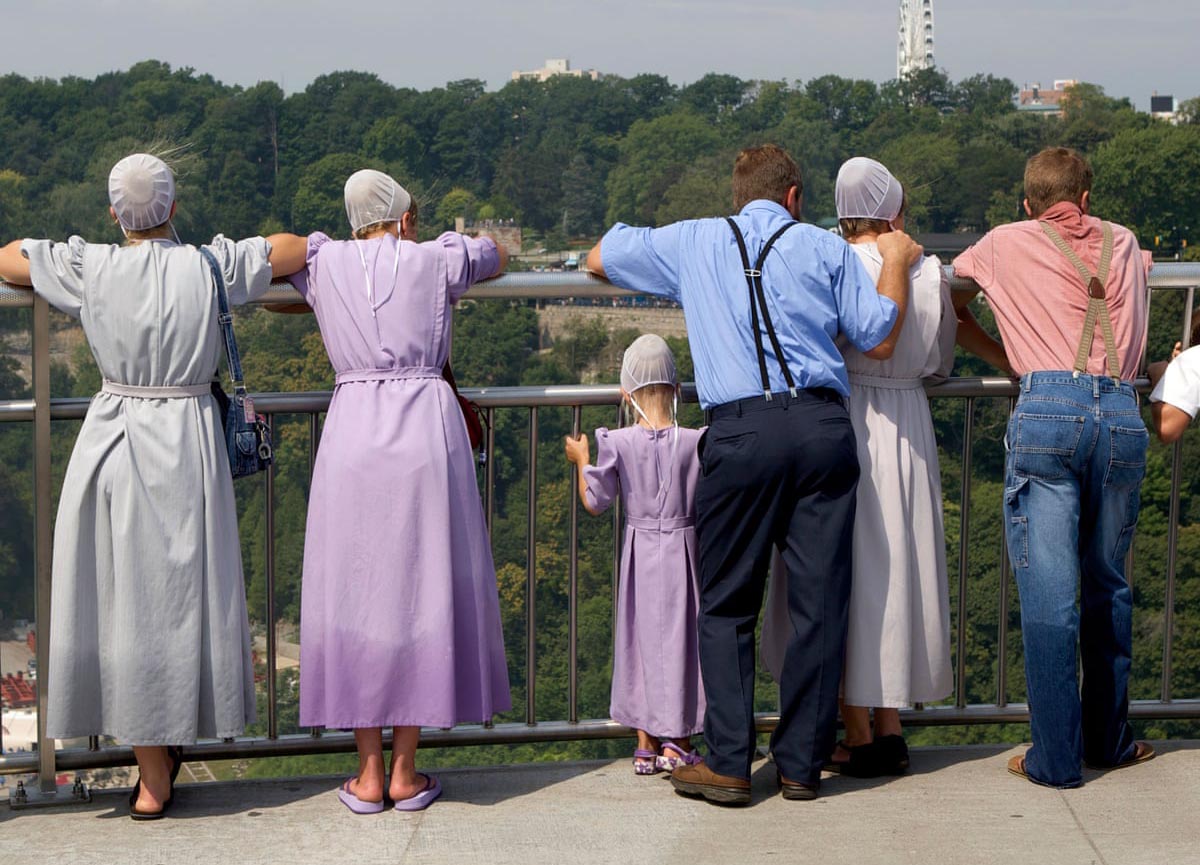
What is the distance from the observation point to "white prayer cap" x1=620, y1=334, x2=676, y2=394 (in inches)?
158

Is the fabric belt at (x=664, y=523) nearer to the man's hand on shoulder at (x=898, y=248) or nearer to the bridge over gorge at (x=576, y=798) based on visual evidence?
the bridge over gorge at (x=576, y=798)

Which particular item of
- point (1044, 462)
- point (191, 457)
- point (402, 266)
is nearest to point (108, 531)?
point (191, 457)

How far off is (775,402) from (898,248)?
0.51 m

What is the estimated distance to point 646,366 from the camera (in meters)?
4.02

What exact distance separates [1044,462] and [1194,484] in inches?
1544

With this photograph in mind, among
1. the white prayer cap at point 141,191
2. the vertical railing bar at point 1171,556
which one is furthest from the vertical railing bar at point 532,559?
the vertical railing bar at point 1171,556

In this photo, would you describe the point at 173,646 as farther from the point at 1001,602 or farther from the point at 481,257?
the point at 1001,602

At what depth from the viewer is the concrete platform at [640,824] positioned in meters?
3.54

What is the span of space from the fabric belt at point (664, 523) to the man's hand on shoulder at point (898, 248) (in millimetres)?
781

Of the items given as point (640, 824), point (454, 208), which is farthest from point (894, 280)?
point (454, 208)

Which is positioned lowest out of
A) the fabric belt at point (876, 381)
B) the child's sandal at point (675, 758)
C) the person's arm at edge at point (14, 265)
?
the child's sandal at point (675, 758)

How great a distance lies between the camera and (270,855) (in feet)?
11.7

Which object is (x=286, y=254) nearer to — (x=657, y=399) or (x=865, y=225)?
(x=657, y=399)

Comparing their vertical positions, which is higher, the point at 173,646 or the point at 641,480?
the point at 641,480
